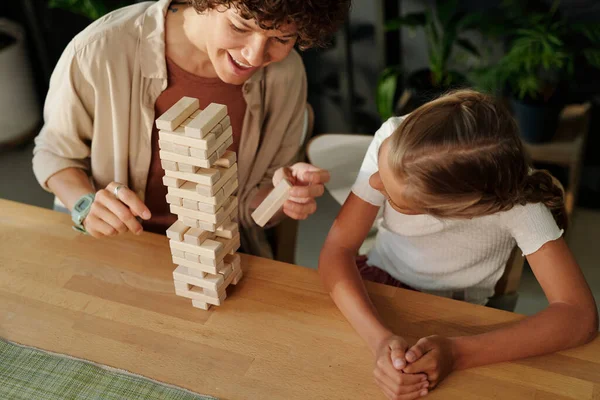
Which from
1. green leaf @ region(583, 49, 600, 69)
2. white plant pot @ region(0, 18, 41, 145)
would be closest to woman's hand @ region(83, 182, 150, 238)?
green leaf @ region(583, 49, 600, 69)

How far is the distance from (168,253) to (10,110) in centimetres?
220

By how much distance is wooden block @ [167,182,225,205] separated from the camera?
3.59 feet

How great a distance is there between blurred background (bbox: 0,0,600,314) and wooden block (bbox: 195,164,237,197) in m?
1.40

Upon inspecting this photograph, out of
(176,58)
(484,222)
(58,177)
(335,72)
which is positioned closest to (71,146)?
(58,177)

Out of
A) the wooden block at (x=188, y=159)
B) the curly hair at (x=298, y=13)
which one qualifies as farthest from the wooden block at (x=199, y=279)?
the curly hair at (x=298, y=13)

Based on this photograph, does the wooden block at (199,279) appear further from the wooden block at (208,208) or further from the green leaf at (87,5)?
the green leaf at (87,5)

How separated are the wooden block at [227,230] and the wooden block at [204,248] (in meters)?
0.03

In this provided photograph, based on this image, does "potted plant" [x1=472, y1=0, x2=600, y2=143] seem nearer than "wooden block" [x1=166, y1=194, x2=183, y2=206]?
No

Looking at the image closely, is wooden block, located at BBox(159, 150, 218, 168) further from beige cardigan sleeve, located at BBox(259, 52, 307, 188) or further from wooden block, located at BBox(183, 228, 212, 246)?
beige cardigan sleeve, located at BBox(259, 52, 307, 188)

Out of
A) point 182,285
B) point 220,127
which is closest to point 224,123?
point 220,127

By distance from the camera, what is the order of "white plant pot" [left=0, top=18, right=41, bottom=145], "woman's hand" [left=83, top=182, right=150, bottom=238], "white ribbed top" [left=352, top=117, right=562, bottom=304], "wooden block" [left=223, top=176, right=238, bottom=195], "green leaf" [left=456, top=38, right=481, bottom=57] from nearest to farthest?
"wooden block" [left=223, top=176, right=238, bottom=195] → "woman's hand" [left=83, top=182, right=150, bottom=238] → "white ribbed top" [left=352, top=117, right=562, bottom=304] → "green leaf" [left=456, top=38, right=481, bottom=57] → "white plant pot" [left=0, top=18, right=41, bottom=145]

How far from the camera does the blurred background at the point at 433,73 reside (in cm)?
243

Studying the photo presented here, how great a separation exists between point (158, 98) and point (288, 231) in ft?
1.72

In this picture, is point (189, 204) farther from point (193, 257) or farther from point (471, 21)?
point (471, 21)
